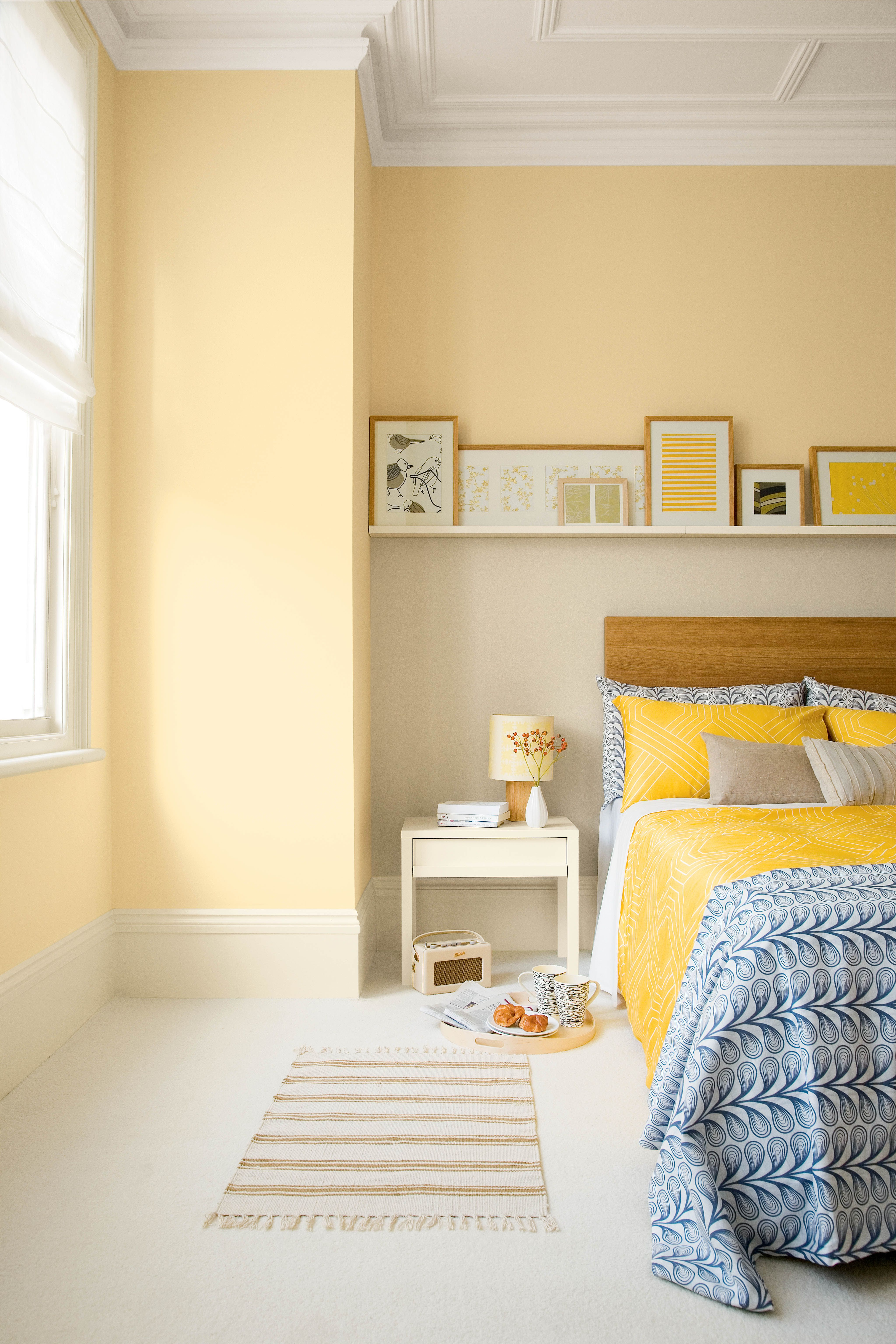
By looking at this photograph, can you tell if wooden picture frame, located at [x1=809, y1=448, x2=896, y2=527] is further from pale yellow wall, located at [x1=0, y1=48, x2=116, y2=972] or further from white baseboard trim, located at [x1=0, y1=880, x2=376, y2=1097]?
pale yellow wall, located at [x1=0, y1=48, x2=116, y2=972]

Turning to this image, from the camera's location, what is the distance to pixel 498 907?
336 centimetres

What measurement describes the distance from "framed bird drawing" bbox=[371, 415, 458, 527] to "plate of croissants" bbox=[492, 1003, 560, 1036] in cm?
175

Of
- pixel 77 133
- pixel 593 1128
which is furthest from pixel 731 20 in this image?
pixel 593 1128

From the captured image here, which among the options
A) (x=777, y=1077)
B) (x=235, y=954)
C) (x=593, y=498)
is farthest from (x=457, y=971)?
(x=593, y=498)

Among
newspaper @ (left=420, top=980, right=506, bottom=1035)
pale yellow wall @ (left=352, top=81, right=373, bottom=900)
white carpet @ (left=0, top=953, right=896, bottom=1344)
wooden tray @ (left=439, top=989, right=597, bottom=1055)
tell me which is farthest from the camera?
pale yellow wall @ (left=352, top=81, right=373, bottom=900)

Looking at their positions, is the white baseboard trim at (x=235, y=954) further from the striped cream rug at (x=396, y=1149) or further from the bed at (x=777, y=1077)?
the bed at (x=777, y=1077)

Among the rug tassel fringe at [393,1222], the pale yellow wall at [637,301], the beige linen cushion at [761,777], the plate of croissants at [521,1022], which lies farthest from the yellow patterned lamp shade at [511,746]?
the rug tassel fringe at [393,1222]

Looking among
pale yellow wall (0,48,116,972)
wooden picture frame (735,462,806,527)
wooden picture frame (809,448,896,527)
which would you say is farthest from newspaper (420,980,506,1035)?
wooden picture frame (809,448,896,527)

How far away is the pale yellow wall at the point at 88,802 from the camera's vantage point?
2213 millimetres

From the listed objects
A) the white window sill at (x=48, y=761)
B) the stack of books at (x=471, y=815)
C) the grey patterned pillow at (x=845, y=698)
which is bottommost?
the stack of books at (x=471, y=815)

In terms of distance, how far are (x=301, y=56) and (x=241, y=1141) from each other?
314 cm

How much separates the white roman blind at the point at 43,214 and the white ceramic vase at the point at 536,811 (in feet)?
6.06

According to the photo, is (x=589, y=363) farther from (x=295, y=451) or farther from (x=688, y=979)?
(x=688, y=979)

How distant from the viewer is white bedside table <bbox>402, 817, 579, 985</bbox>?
296cm
